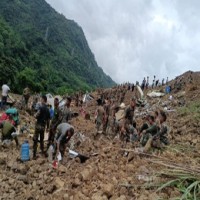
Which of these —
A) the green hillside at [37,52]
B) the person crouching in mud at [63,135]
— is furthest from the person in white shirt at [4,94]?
the green hillside at [37,52]

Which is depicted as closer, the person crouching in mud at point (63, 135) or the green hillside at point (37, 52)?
the person crouching in mud at point (63, 135)

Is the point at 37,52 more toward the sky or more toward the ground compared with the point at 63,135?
more toward the sky

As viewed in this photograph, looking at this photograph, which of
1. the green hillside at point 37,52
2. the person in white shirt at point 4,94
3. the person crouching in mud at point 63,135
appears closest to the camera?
the person crouching in mud at point 63,135

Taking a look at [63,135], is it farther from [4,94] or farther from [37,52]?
[37,52]

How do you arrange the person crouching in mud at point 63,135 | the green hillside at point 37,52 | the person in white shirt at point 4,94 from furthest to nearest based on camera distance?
the green hillside at point 37,52, the person in white shirt at point 4,94, the person crouching in mud at point 63,135

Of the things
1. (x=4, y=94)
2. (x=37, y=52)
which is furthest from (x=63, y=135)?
(x=37, y=52)

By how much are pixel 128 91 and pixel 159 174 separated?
76.0 feet

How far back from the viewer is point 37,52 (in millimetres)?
87750

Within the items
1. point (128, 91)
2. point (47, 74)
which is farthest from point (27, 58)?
point (128, 91)

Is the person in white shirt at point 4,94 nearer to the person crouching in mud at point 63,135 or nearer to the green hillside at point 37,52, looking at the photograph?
the person crouching in mud at point 63,135

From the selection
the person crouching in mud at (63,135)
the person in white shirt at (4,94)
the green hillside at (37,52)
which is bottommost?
the person crouching in mud at (63,135)

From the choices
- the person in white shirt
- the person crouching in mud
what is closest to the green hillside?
the person in white shirt

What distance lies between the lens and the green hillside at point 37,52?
51.5 meters

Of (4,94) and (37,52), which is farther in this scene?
(37,52)
